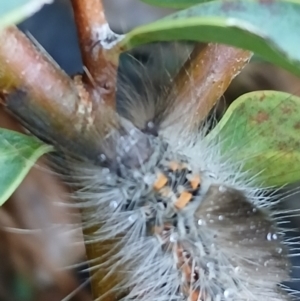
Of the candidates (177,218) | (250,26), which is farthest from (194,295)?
(250,26)

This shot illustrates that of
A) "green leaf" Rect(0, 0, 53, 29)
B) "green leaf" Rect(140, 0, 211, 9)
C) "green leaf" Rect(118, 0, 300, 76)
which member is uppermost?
"green leaf" Rect(140, 0, 211, 9)

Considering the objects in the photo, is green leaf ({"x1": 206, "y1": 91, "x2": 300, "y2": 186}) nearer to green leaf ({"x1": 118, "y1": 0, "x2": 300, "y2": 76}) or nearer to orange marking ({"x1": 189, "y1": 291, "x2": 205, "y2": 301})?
orange marking ({"x1": 189, "y1": 291, "x2": 205, "y2": 301})

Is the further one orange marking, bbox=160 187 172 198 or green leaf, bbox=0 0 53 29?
orange marking, bbox=160 187 172 198

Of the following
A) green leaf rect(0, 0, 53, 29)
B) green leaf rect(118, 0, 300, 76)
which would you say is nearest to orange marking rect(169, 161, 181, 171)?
green leaf rect(118, 0, 300, 76)

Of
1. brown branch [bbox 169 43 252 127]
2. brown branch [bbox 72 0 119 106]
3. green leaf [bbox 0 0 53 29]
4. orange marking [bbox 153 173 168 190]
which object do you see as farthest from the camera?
orange marking [bbox 153 173 168 190]

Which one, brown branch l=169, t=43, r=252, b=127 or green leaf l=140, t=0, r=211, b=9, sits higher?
green leaf l=140, t=0, r=211, b=9

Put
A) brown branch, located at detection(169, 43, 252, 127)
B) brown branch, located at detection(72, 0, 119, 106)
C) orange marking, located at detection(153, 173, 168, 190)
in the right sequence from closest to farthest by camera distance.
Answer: brown branch, located at detection(72, 0, 119, 106)
brown branch, located at detection(169, 43, 252, 127)
orange marking, located at detection(153, 173, 168, 190)

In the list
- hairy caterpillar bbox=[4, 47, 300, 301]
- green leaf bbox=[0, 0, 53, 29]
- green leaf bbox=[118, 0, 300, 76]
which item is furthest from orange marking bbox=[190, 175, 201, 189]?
green leaf bbox=[0, 0, 53, 29]

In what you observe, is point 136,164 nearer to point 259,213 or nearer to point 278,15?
point 259,213
